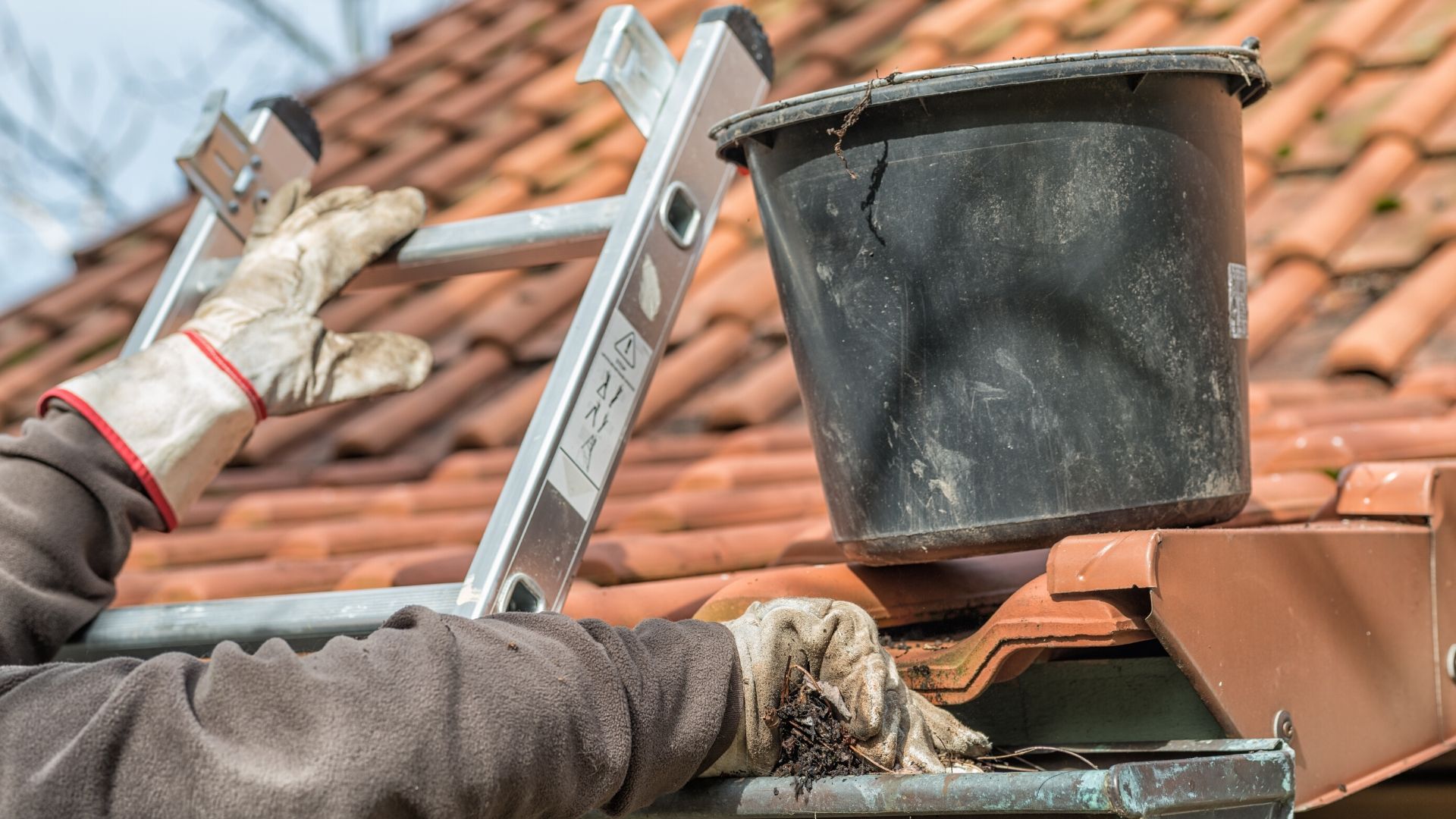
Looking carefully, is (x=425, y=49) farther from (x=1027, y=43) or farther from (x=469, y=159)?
(x=1027, y=43)

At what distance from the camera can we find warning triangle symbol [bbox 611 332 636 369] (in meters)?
1.57

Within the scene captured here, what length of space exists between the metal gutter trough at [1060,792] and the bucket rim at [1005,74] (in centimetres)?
62

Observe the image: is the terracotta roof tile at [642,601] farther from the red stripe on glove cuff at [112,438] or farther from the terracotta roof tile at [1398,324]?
the terracotta roof tile at [1398,324]

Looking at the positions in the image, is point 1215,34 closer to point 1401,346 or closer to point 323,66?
point 1401,346

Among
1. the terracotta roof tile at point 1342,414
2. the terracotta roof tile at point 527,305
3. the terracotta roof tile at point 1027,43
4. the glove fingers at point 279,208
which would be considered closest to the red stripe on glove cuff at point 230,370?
the glove fingers at point 279,208

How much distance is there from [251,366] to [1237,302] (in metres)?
1.14

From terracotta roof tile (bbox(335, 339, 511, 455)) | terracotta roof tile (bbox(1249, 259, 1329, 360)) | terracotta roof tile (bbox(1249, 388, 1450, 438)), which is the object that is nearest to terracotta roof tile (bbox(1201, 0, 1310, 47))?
terracotta roof tile (bbox(1249, 259, 1329, 360))

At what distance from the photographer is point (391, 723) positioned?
1.00 metres

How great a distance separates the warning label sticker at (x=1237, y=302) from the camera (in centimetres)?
144

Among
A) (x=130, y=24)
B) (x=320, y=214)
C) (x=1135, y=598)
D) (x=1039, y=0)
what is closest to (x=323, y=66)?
(x=130, y=24)

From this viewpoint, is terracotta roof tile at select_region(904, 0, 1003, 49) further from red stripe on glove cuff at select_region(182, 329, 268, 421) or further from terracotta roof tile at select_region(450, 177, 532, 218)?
red stripe on glove cuff at select_region(182, 329, 268, 421)

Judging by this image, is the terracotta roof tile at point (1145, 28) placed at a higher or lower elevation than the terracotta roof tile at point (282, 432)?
lower

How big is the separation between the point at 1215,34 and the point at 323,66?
1286 centimetres

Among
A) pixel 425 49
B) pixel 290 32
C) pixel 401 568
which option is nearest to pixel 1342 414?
pixel 401 568
